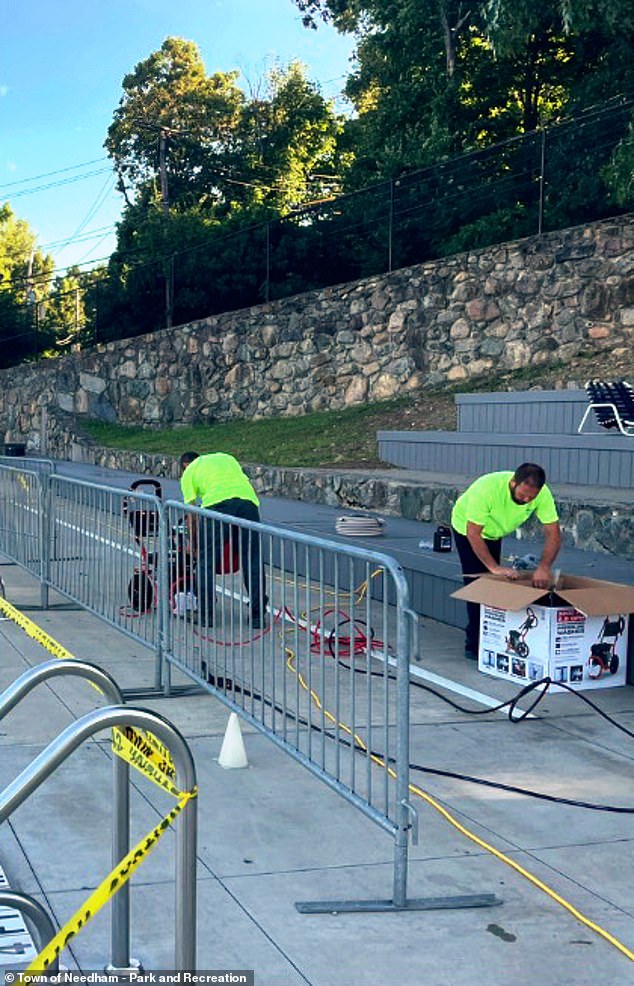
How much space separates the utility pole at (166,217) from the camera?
2912 centimetres

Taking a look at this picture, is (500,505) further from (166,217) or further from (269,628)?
(166,217)

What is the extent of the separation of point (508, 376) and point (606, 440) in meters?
5.69

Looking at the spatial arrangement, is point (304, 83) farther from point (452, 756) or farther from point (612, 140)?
point (452, 756)

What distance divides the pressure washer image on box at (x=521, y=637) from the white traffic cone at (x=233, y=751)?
2.33 metres

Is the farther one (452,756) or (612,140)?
(612,140)

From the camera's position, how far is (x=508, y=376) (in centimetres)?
1816

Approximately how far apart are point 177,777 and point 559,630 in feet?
14.9

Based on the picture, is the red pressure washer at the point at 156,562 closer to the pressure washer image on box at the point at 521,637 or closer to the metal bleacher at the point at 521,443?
the pressure washer image on box at the point at 521,637

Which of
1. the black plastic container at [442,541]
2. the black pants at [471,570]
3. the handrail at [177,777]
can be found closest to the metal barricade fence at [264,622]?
the black pants at [471,570]

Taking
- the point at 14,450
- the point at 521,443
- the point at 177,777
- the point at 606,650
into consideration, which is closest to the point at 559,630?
the point at 606,650

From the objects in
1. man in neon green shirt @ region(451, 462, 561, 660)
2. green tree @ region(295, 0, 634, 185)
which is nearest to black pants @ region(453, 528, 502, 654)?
man in neon green shirt @ region(451, 462, 561, 660)

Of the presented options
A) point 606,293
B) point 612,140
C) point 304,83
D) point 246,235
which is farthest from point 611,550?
point 304,83

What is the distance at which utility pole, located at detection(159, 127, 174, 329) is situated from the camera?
2912 centimetres

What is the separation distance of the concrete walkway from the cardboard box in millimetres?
375
